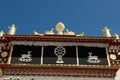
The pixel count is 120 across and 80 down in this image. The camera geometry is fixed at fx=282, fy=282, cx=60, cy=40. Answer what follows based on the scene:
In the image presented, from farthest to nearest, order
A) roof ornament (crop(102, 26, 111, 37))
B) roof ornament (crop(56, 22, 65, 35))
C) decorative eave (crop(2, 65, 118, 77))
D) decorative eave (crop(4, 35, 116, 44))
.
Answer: roof ornament (crop(56, 22, 65, 35)) → roof ornament (crop(102, 26, 111, 37)) → decorative eave (crop(4, 35, 116, 44)) → decorative eave (crop(2, 65, 118, 77))

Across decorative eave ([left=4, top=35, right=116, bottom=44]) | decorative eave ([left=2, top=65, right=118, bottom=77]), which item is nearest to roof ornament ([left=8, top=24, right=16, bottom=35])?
decorative eave ([left=4, top=35, right=116, bottom=44])

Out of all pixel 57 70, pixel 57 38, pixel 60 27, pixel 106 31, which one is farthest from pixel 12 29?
pixel 106 31

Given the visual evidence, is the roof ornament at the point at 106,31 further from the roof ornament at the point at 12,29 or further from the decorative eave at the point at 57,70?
the roof ornament at the point at 12,29

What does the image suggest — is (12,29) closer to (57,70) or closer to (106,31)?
(57,70)

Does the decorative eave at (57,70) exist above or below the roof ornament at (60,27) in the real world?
below

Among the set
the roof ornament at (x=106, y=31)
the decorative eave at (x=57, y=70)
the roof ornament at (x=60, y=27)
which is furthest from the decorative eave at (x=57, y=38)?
the decorative eave at (x=57, y=70)

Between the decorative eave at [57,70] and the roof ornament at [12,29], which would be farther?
the roof ornament at [12,29]

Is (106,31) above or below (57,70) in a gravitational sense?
above

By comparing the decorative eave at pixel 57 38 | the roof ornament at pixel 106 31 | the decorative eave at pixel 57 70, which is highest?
the roof ornament at pixel 106 31

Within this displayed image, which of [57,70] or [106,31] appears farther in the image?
[106,31]

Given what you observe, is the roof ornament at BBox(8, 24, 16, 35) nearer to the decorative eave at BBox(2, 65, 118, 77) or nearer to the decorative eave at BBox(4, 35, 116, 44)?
the decorative eave at BBox(4, 35, 116, 44)

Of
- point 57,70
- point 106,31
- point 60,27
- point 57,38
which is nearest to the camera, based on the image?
point 57,70

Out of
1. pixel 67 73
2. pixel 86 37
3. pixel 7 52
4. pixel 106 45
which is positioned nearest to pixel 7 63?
pixel 7 52

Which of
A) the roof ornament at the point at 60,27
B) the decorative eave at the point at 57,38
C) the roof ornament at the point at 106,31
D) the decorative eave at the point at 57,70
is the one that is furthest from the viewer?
the roof ornament at the point at 60,27
